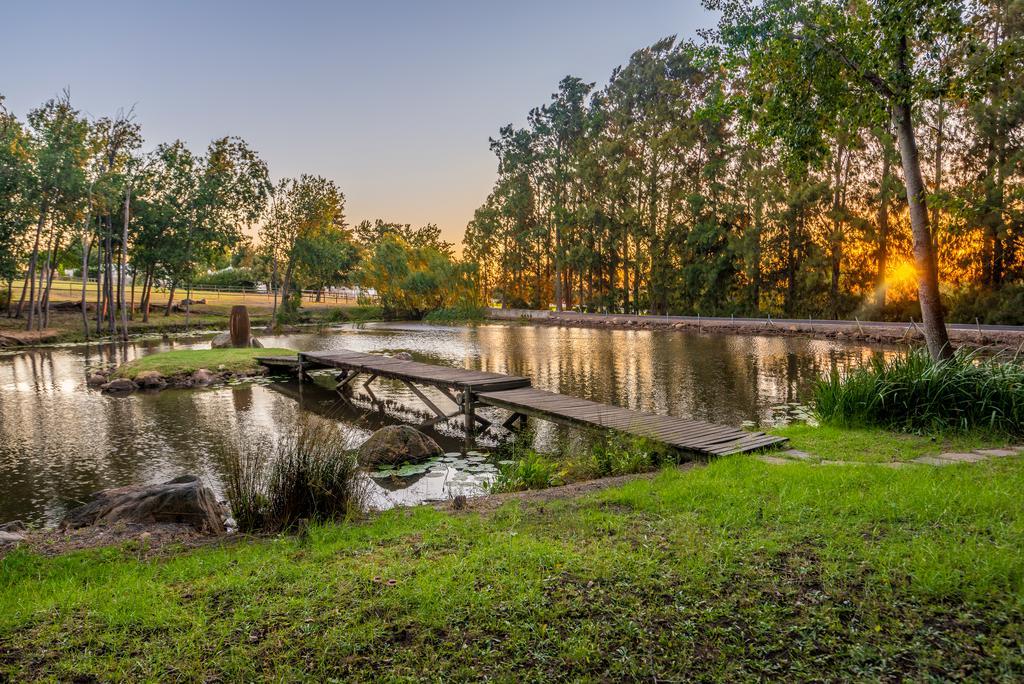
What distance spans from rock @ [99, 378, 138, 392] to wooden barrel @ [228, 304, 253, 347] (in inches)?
234

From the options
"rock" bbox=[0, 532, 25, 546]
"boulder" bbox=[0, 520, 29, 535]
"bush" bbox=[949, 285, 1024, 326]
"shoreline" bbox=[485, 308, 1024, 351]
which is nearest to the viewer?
"rock" bbox=[0, 532, 25, 546]

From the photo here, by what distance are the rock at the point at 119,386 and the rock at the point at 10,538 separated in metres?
9.51

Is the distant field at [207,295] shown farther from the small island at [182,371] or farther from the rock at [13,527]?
the rock at [13,527]

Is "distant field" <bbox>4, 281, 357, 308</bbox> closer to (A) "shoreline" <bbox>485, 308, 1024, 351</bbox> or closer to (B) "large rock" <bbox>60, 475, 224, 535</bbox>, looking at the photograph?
(A) "shoreline" <bbox>485, 308, 1024, 351</bbox>

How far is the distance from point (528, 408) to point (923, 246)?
5.94 meters

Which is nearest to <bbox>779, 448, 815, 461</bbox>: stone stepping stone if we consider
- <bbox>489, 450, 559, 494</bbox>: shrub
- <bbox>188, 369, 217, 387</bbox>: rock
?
<bbox>489, 450, 559, 494</bbox>: shrub

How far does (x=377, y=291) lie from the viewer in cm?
3956

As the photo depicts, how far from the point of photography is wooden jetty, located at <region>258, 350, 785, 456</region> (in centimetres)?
650

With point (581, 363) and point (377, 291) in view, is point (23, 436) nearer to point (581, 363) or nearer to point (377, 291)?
point (581, 363)

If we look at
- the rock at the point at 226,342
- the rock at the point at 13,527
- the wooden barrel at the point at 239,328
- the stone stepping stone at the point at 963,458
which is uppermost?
the wooden barrel at the point at 239,328

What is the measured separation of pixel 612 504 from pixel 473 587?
1.71 meters

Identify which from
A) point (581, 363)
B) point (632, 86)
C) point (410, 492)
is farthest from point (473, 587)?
point (632, 86)

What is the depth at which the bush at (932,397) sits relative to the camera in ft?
21.5

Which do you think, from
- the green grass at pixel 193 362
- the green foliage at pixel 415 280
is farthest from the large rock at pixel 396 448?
the green foliage at pixel 415 280
